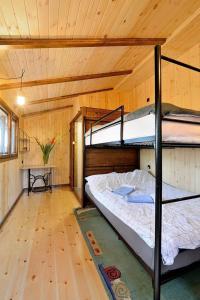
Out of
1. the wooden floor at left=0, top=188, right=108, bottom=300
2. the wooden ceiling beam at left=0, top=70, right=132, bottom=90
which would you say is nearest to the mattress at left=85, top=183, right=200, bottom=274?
the wooden floor at left=0, top=188, right=108, bottom=300

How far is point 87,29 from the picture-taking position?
1671 mm

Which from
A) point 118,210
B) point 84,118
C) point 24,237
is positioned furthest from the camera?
point 84,118

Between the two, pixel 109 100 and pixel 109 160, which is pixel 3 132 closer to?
pixel 109 160

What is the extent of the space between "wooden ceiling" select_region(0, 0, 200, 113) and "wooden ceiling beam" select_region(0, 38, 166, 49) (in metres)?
0.04

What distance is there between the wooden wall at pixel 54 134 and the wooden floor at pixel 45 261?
2.14m

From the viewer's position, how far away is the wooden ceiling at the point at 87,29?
4.42 feet

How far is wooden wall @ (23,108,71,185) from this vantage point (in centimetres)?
498

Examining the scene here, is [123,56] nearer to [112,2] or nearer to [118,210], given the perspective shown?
[112,2]

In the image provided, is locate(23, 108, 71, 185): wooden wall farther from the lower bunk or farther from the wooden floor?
the lower bunk

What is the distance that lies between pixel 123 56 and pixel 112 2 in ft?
3.67

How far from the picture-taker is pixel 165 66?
2.82 m

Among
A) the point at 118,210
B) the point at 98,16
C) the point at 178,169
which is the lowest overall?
the point at 118,210

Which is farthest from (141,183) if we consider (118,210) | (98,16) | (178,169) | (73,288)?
(98,16)

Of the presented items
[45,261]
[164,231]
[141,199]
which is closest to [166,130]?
[164,231]
